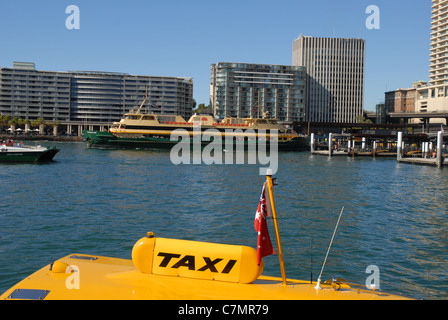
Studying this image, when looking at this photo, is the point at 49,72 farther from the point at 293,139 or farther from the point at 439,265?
the point at 439,265

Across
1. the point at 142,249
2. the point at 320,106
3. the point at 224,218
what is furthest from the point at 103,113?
the point at 142,249

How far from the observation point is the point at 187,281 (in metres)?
8.32

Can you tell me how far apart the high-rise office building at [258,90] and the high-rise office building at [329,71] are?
35.0 ft

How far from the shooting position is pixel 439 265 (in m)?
15.2

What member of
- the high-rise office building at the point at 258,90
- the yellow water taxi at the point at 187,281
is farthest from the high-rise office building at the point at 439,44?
the yellow water taxi at the point at 187,281

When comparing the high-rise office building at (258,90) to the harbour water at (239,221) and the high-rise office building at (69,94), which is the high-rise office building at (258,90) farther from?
the harbour water at (239,221)

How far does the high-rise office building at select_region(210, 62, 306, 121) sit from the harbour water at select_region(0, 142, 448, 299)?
13564cm

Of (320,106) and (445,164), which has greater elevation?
(320,106)

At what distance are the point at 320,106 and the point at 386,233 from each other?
17775 cm

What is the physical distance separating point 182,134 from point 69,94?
321ft

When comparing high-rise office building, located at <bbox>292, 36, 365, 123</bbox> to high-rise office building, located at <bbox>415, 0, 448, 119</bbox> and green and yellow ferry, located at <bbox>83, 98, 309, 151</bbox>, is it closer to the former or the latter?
high-rise office building, located at <bbox>415, 0, 448, 119</bbox>

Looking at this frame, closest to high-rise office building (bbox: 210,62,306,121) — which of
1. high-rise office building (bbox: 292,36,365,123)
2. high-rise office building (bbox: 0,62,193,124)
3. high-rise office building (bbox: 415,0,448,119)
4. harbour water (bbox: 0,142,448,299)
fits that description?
high-rise office building (bbox: 292,36,365,123)

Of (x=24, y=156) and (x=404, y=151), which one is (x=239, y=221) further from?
(x=404, y=151)

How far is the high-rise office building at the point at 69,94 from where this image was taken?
175 meters
